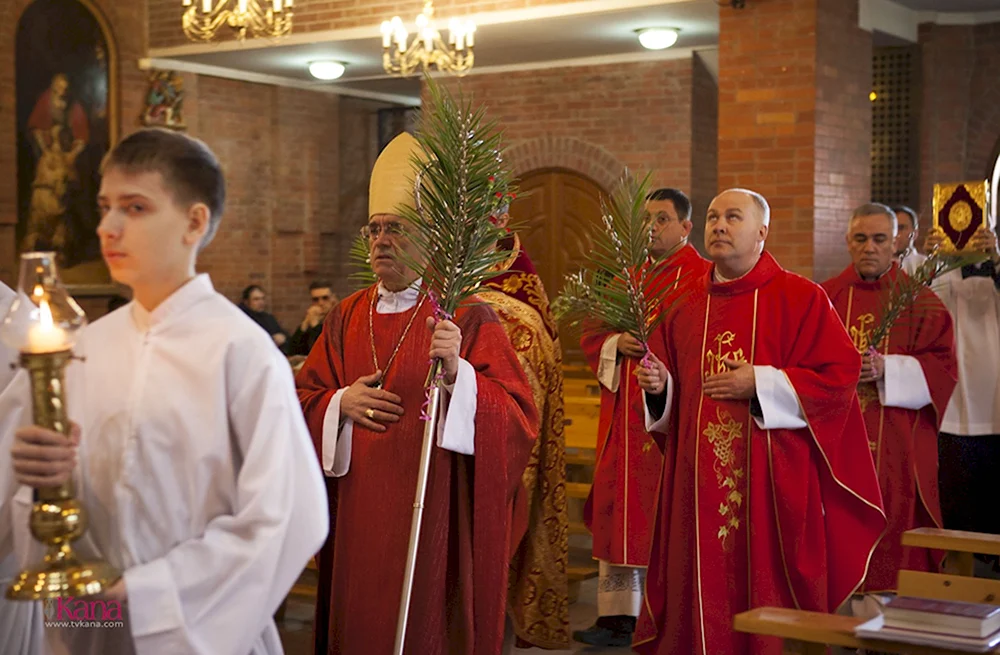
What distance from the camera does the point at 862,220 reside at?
627 cm

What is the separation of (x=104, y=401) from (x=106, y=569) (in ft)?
1.09

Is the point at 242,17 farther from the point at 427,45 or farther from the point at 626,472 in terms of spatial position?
the point at 626,472

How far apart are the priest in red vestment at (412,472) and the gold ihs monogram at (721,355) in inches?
42.5

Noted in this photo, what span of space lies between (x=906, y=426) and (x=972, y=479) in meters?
1.93

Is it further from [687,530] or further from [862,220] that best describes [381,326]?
[862,220]

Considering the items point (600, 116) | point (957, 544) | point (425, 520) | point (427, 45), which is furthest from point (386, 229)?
point (600, 116)

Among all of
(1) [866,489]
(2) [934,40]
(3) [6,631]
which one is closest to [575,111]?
(2) [934,40]

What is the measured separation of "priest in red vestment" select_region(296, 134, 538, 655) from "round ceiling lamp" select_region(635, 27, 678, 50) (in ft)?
23.1

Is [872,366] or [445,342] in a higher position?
[445,342]

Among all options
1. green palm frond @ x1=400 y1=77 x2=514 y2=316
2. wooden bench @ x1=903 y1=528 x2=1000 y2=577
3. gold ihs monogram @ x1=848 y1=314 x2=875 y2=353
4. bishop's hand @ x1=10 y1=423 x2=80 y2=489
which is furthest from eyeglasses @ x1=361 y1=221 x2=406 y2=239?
gold ihs monogram @ x1=848 y1=314 x2=875 y2=353

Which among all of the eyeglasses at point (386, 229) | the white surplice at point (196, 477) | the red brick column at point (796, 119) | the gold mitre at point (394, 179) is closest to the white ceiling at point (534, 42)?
the red brick column at point (796, 119)

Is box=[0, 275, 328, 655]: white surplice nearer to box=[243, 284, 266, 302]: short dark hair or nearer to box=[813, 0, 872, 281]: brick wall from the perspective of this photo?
box=[813, 0, 872, 281]: brick wall

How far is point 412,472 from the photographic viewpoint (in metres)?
3.85

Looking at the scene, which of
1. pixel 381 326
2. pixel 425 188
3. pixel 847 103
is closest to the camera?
pixel 425 188
